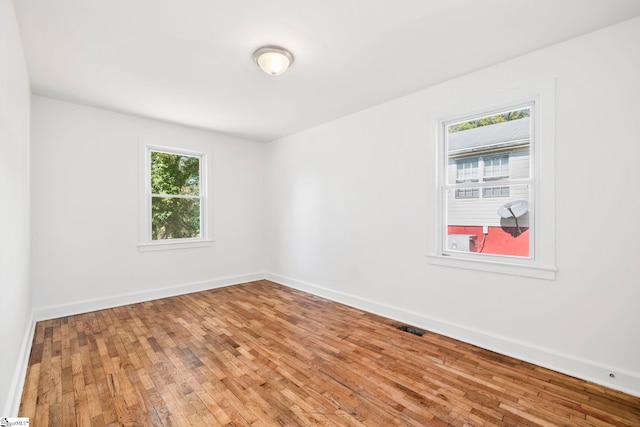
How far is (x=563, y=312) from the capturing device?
7.80 feet

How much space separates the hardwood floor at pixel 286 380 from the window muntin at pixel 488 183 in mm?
1028

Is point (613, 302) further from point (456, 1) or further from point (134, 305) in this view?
point (134, 305)

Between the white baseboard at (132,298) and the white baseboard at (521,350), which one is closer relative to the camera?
the white baseboard at (521,350)

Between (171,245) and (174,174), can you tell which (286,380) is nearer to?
(171,245)

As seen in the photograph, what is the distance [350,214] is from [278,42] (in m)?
2.37

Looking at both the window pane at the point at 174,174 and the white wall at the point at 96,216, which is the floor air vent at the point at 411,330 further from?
the window pane at the point at 174,174

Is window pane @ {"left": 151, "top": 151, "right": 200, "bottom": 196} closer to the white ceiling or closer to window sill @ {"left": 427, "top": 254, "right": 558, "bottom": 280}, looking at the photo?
the white ceiling

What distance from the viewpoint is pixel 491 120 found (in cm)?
286

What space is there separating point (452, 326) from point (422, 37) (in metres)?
→ 2.72

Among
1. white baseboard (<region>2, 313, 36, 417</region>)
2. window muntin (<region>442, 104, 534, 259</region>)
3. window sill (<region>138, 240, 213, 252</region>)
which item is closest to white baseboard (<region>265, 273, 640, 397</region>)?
window muntin (<region>442, 104, 534, 259</region>)

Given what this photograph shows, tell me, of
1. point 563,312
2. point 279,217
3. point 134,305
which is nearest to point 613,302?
point 563,312

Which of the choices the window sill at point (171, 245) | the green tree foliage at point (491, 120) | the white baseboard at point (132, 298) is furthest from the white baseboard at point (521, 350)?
the window sill at point (171, 245)

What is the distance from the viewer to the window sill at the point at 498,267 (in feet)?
8.04

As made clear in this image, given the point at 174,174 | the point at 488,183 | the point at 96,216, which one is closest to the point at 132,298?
the point at 96,216
